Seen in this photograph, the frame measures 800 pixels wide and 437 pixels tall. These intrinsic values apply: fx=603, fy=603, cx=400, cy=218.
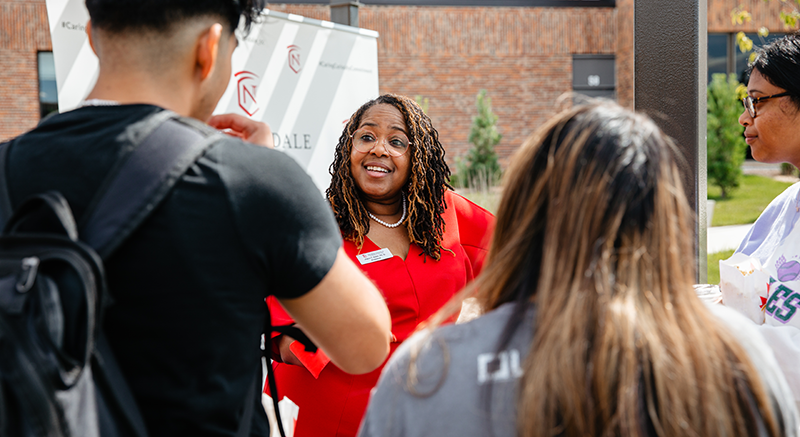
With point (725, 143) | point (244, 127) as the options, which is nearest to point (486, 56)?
point (725, 143)

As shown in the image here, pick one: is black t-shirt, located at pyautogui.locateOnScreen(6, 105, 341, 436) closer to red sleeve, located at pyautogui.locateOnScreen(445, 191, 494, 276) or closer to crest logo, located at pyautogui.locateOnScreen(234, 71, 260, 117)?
red sleeve, located at pyautogui.locateOnScreen(445, 191, 494, 276)

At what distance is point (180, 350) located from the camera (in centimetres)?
96

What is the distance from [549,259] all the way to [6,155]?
0.88m

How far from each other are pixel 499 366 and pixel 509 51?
621 inches

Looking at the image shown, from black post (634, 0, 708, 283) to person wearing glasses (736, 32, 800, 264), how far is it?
425 millimetres

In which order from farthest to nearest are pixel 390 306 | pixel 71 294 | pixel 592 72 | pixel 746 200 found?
pixel 592 72, pixel 746 200, pixel 390 306, pixel 71 294

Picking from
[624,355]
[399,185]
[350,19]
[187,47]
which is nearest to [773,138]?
[399,185]

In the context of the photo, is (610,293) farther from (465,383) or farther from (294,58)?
(294,58)

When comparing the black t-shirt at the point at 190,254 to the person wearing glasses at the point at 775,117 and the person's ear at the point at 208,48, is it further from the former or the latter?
the person wearing glasses at the point at 775,117

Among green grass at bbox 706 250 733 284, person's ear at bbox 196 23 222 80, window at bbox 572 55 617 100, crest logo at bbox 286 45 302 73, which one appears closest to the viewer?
person's ear at bbox 196 23 222 80

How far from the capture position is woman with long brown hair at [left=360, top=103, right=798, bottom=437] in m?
0.85

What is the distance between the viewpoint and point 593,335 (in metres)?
0.87

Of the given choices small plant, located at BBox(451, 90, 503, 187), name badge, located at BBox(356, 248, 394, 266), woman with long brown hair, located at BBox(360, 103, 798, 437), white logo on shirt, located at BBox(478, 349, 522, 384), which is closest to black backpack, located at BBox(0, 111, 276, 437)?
woman with long brown hair, located at BBox(360, 103, 798, 437)

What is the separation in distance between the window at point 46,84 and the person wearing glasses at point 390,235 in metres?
14.2
